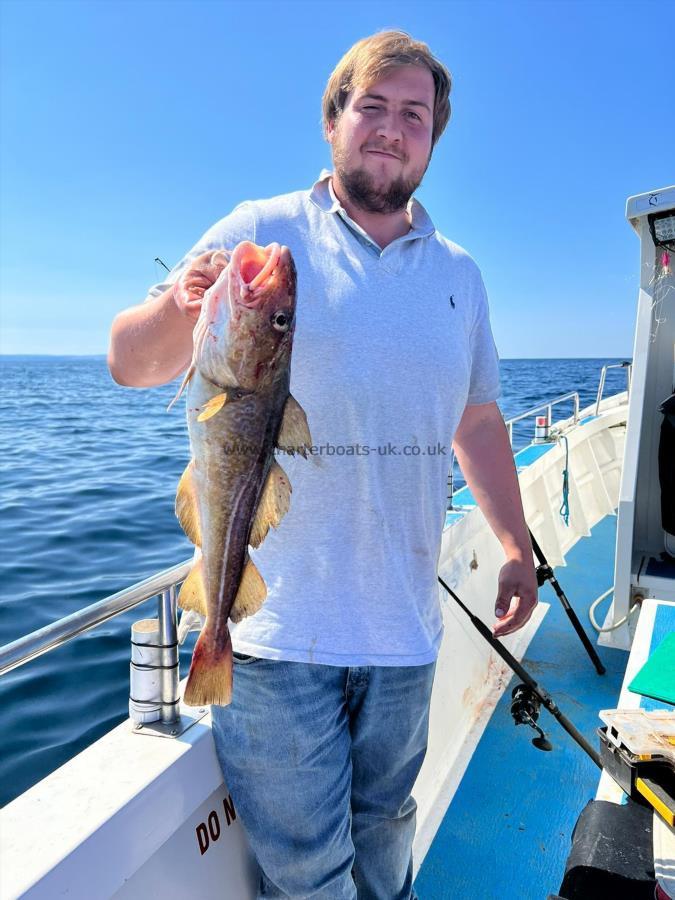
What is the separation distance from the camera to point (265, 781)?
177cm

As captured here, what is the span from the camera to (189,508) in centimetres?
166

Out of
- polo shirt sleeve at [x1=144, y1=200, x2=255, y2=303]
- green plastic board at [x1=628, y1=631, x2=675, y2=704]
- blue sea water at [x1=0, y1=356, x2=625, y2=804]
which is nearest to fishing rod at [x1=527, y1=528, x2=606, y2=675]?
green plastic board at [x1=628, y1=631, x2=675, y2=704]

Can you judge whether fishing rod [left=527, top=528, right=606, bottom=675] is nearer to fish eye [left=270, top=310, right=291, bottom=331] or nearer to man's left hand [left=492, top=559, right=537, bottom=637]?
man's left hand [left=492, top=559, right=537, bottom=637]

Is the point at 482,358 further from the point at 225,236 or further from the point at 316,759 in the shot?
the point at 316,759

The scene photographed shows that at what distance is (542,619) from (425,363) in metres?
4.08

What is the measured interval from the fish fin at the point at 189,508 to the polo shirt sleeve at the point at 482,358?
1.04m

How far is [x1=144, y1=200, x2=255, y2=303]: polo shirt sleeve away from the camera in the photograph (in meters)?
1.72

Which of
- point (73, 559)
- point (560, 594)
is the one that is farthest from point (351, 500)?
point (73, 559)

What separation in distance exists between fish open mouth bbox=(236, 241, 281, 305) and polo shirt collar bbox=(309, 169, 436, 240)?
1.63 feet

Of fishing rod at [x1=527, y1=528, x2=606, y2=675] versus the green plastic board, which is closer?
the green plastic board

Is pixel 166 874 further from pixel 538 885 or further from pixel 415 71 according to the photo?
pixel 415 71

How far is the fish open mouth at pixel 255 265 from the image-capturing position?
1462 mm

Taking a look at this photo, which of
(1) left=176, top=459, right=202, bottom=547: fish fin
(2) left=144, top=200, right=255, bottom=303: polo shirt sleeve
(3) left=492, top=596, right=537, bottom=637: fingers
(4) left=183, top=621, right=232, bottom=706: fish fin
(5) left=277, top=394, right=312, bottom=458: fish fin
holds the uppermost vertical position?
(2) left=144, top=200, right=255, bottom=303: polo shirt sleeve

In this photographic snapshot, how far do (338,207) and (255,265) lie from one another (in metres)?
0.52
